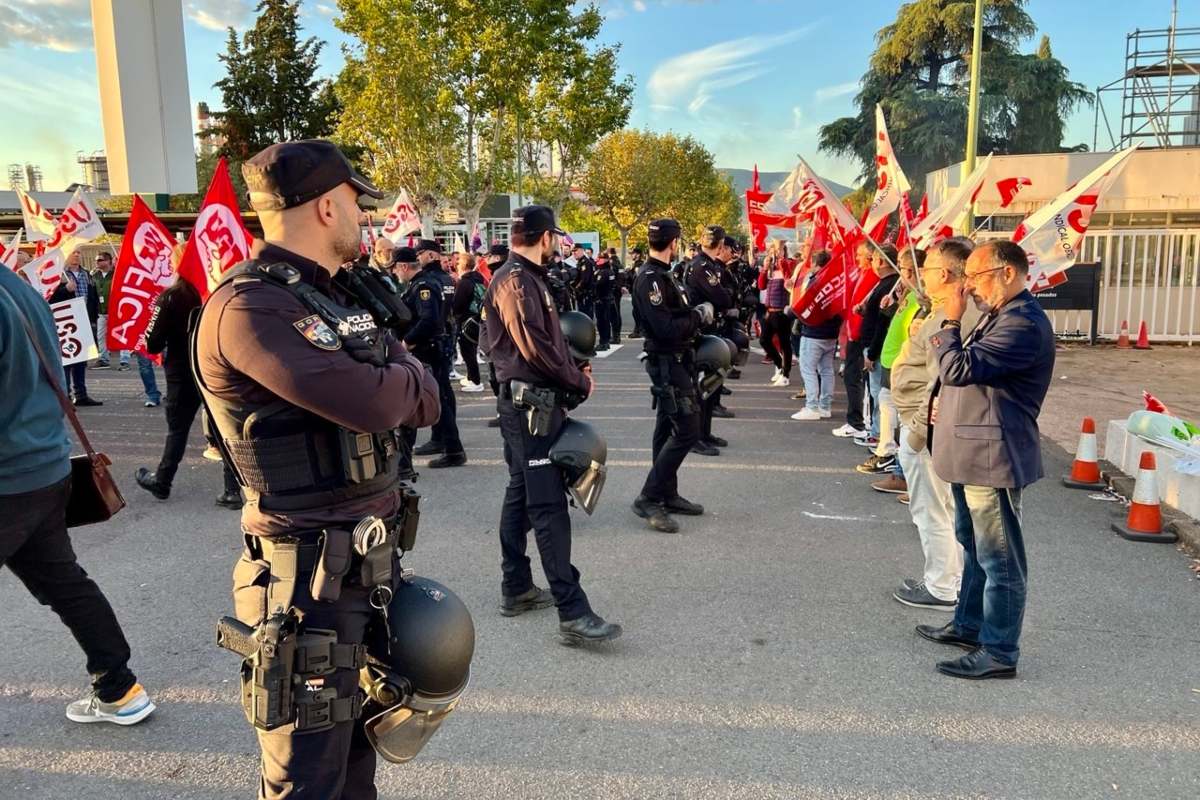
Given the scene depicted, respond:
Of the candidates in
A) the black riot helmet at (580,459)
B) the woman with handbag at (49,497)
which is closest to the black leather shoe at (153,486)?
the woman with handbag at (49,497)

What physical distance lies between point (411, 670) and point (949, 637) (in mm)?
2919

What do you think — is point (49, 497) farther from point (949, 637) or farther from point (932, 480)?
point (932, 480)

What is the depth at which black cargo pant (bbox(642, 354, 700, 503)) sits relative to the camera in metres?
5.87

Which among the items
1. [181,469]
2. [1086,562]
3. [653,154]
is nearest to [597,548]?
[1086,562]

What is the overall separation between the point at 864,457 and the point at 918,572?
3093 millimetres

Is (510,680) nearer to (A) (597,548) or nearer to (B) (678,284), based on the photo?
(A) (597,548)

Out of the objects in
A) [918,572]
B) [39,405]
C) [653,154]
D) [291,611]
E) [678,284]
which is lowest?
[918,572]

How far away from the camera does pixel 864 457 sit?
8.03 metres

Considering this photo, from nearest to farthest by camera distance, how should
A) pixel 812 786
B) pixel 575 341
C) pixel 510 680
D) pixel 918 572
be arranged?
1. pixel 812 786
2. pixel 510 680
3. pixel 575 341
4. pixel 918 572

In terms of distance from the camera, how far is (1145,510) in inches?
218

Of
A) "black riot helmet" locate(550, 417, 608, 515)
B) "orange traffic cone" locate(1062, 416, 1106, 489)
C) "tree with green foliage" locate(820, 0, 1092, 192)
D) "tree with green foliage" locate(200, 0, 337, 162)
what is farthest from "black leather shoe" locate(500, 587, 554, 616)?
"tree with green foliage" locate(200, 0, 337, 162)

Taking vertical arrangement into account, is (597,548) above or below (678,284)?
below

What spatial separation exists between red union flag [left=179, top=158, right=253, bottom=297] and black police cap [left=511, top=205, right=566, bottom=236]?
3.12 meters

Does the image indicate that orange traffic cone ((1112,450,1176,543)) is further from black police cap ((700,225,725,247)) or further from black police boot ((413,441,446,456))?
black police boot ((413,441,446,456))
